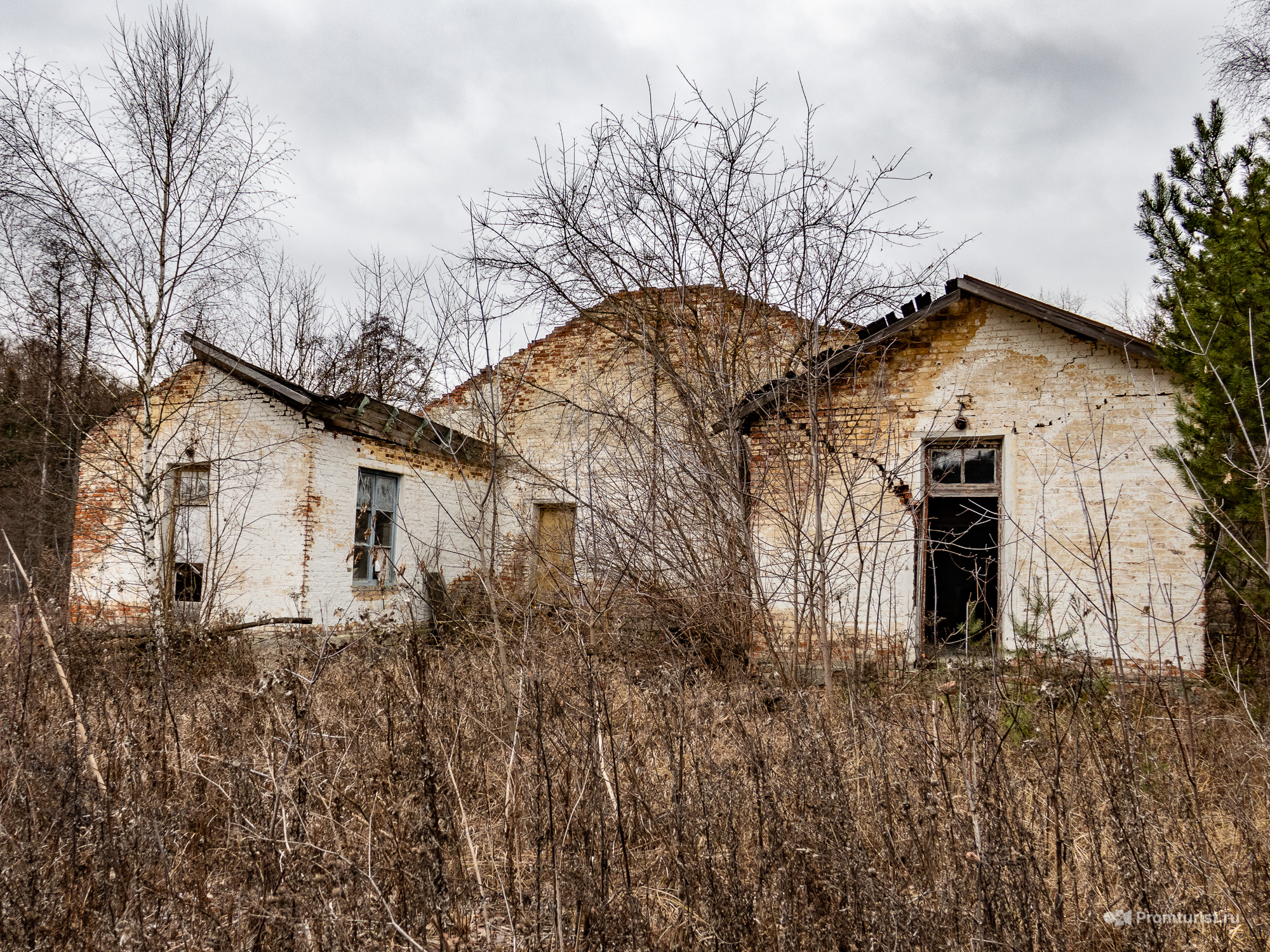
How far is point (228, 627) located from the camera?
317 inches

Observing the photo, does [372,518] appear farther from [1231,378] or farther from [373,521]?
[1231,378]

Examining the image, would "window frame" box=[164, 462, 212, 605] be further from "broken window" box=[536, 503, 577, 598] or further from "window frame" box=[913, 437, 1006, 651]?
"window frame" box=[913, 437, 1006, 651]

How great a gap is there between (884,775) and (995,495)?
569cm

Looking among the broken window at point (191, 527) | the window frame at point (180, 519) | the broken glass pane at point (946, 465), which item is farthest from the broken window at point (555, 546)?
the broken window at point (191, 527)

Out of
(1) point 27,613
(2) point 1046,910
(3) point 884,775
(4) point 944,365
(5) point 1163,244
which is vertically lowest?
(2) point 1046,910

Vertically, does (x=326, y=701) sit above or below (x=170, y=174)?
below

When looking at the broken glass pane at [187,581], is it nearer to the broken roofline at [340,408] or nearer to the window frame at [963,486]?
the broken roofline at [340,408]

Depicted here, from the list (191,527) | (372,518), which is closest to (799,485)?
(372,518)

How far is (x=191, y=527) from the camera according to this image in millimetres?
9586

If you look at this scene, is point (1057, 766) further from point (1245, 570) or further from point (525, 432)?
point (525, 432)

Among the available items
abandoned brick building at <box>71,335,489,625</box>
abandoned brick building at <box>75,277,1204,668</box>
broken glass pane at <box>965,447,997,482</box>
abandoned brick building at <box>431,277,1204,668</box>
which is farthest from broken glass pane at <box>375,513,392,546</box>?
broken glass pane at <box>965,447,997,482</box>

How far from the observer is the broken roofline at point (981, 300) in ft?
22.2

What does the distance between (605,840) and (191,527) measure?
9.50 meters

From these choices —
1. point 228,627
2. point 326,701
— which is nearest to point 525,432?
point 228,627
